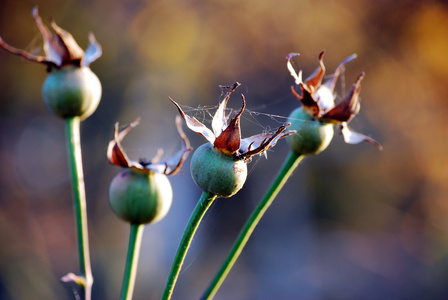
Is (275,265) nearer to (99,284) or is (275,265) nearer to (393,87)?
(99,284)

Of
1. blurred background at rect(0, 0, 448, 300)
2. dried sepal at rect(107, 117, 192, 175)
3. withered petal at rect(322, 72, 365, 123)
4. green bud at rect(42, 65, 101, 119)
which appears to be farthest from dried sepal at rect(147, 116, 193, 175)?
blurred background at rect(0, 0, 448, 300)

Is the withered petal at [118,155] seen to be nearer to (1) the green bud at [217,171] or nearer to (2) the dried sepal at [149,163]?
(2) the dried sepal at [149,163]

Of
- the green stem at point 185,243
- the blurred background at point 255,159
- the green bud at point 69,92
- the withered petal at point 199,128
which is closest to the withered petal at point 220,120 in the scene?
the withered petal at point 199,128

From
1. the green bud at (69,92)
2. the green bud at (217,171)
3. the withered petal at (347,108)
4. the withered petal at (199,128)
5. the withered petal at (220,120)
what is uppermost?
the green bud at (69,92)

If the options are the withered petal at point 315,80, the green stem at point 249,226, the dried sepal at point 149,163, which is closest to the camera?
the green stem at point 249,226

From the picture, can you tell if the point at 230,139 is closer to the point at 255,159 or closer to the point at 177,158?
the point at 177,158

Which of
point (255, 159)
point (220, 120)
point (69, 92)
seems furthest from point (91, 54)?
point (255, 159)
